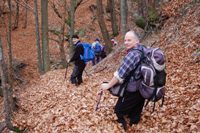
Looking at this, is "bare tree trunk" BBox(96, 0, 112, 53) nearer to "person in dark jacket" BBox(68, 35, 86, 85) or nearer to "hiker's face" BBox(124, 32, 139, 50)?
"person in dark jacket" BBox(68, 35, 86, 85)

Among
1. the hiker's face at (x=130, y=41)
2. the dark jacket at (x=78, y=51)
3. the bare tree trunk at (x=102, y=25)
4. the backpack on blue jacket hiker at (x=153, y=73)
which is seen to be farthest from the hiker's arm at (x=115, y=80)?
the bare tree trunk at (x=102, y=25)


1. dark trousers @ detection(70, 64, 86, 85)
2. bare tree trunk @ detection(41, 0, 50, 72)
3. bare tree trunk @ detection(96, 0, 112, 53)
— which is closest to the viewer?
dark trousers @ detection(70, 64, 86, 85)

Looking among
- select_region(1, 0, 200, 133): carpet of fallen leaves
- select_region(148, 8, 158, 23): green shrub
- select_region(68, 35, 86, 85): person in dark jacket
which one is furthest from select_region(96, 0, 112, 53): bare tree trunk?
select_region(68, 35, 86, 85): person in dark jacket

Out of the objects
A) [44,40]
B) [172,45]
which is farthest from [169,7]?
[44,40]

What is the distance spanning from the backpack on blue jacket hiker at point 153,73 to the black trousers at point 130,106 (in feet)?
0.97

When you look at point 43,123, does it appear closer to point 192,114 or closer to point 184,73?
point 192,114

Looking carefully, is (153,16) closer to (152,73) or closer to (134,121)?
(134,121)

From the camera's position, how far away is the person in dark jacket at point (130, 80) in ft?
18.2

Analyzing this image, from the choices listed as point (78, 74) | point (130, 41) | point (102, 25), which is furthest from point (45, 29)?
point (130, 41)

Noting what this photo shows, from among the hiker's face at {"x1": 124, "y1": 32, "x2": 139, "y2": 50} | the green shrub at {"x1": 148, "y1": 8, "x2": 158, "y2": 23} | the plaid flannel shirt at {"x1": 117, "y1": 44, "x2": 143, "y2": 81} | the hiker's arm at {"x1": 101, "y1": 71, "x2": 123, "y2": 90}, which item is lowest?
the hiker's arm at {"x1": 101, "y1": 71, "x2": 123, "y2": 90}

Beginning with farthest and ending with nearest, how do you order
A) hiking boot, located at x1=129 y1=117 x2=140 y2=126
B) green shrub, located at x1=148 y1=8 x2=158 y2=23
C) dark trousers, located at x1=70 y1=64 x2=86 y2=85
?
green shrub, located at x1=148 y1=8 x2=158 y2=23 → dark trousers, located at x1=70 y1=64 x2=86 y2=85 → hiking boot, located at x1=129 y1=117 x2=140 y2=126

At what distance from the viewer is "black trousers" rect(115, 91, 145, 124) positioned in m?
5.89

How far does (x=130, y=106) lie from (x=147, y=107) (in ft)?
3.75

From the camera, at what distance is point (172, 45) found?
11648 millimetres
